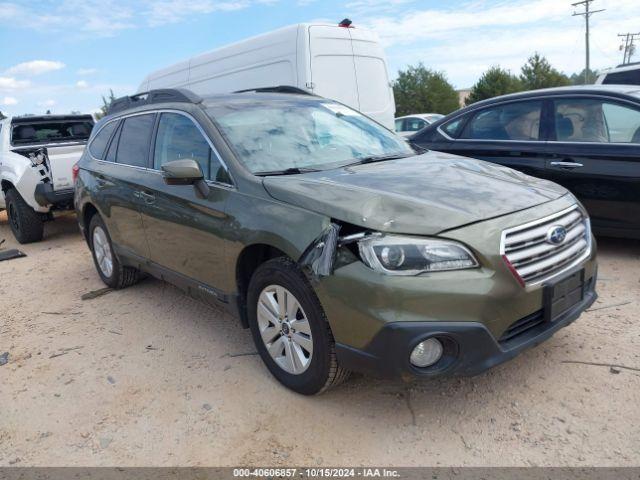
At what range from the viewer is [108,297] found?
5043mm

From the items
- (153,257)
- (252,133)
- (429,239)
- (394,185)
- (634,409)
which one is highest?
(252,133)

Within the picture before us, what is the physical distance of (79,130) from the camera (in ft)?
29.6

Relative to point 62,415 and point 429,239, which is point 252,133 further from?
point 62,415

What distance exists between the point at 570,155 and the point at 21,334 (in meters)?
4.95

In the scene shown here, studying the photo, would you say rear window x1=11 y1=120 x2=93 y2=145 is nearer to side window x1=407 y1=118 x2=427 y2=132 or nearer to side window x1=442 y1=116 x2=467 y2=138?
side window x1=442 y1=116 x2=467 y2=138

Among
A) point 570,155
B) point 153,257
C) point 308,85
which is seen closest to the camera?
point 153,257

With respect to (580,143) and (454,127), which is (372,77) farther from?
(580,143)

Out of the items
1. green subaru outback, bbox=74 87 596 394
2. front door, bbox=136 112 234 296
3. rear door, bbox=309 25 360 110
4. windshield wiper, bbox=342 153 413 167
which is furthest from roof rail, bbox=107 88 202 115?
rear door, bbox=309 25 360 110

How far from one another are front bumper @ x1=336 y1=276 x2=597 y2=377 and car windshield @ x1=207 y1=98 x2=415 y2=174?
1.27m

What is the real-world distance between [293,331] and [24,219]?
20.3 ft

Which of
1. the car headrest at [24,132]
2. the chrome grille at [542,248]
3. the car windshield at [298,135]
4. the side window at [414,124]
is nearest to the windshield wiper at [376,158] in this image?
the car windshield at [298,135]

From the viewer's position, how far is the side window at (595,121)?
4.62 m

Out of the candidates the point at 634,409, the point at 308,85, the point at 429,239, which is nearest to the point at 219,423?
the point at 429,239

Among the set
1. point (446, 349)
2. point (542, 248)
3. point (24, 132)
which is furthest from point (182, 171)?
point (24, 132)
